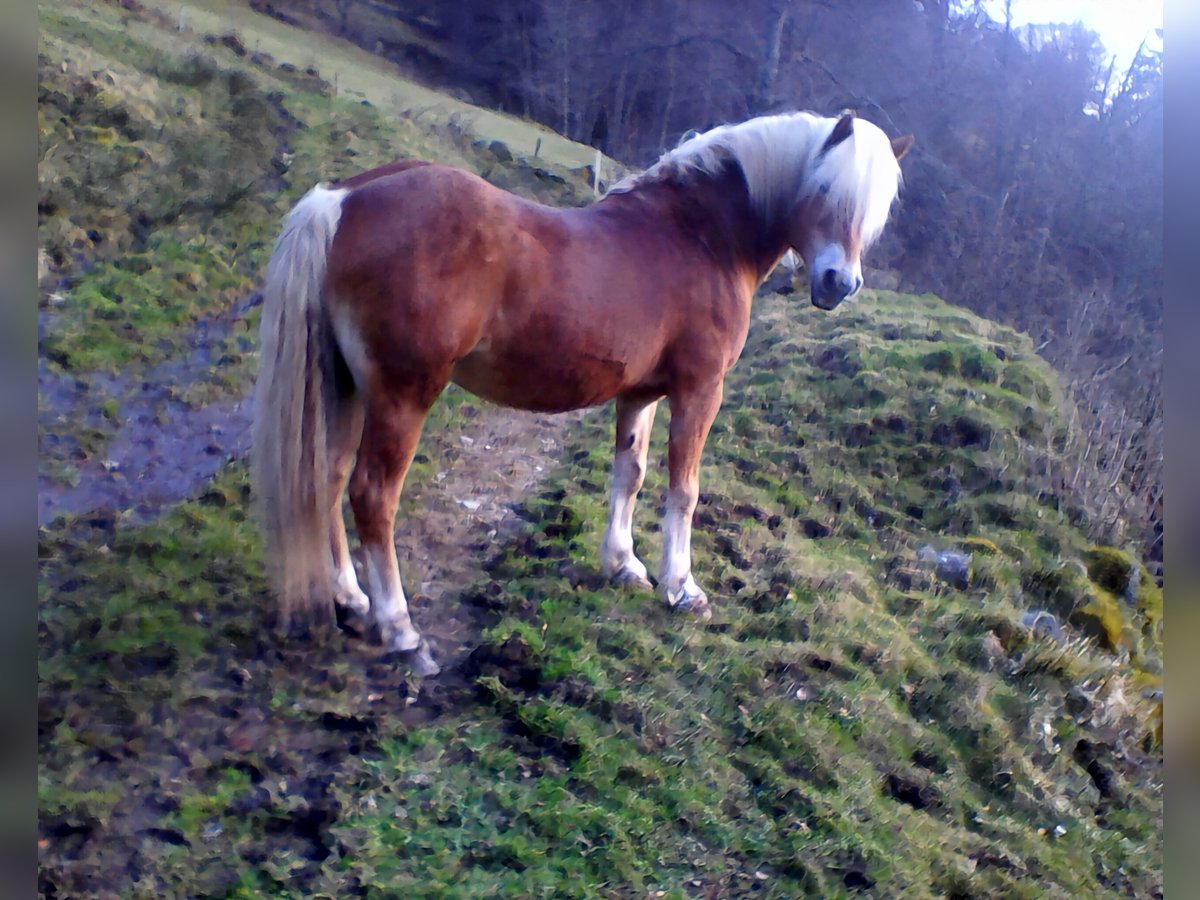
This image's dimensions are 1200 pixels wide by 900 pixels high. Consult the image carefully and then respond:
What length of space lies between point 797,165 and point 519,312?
1.01m

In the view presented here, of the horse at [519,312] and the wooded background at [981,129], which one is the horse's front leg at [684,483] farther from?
the wooded background at [981,129]

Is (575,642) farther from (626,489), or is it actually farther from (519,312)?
(519,312)

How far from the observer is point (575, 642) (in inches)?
91.2

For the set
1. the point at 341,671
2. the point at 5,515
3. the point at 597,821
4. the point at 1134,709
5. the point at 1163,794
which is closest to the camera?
the point at 5,515

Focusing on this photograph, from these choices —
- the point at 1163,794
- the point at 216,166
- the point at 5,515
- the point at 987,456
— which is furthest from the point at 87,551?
the point at 1163,794

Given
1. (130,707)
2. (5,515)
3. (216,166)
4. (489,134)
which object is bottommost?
(130,707)

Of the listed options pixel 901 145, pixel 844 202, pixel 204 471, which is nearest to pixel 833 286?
pixel 844 202

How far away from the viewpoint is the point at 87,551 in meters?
2.13

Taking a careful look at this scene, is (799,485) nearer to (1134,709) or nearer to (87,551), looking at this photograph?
(1134,709)

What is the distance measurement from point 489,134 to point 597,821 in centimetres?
204

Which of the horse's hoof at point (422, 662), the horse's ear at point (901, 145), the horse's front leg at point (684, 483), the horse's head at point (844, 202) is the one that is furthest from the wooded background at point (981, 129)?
the horse's hoof at point (422, 662)

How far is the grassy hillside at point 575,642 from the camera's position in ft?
6.43

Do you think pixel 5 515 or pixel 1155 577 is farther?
Result: pixel 1155 577

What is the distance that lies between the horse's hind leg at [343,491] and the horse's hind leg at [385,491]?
8cm
